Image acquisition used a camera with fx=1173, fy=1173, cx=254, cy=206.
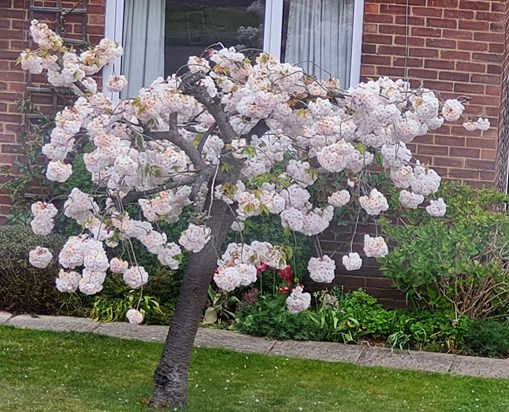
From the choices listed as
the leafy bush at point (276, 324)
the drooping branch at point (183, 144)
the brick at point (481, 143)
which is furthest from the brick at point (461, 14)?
the drooping branch at point (183, 144)

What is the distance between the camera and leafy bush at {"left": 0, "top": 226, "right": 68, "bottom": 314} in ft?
27.7

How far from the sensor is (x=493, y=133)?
910 centimetres

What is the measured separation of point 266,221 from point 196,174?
299 centimetres

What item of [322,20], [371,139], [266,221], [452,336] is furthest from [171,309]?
[371,139]

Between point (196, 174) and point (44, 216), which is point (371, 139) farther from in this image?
point (44, 216)

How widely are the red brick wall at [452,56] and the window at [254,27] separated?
0.33m

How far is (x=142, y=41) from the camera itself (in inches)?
373

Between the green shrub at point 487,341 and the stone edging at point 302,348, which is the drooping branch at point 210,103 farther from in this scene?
the green shrub at point 487,341

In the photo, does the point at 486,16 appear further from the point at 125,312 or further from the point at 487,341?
the point at 125,312

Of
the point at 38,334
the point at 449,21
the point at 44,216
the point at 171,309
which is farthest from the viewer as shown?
the point at 449,21

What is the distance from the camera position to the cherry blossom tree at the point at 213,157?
18.2 ft

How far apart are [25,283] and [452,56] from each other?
3675mm

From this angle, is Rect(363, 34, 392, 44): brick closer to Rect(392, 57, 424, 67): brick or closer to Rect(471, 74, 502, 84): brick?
Rect(392, 57, 424, 67): brick

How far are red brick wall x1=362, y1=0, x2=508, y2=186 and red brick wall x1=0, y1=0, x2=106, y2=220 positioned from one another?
2162 millimetres
